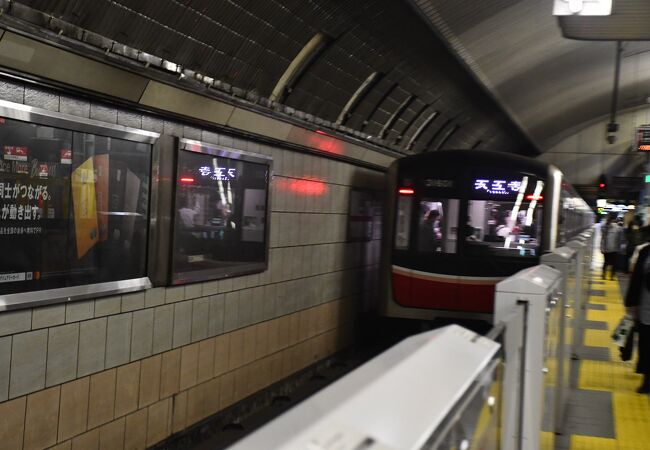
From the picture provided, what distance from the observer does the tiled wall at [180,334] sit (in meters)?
4.42

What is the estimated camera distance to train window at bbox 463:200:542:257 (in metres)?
10.1

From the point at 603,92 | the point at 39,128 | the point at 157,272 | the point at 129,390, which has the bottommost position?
the point at 129,390

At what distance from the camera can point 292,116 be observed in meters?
7.95

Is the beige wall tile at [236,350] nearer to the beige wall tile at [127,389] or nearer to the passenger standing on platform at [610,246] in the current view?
the beige wall tile at [127,389]

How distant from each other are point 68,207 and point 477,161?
6.75 metres

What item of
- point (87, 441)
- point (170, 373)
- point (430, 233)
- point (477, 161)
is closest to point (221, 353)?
point (170, 373)

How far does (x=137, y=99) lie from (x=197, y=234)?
1489 millimetres

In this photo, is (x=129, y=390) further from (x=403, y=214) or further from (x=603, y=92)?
(x=603, y=92)

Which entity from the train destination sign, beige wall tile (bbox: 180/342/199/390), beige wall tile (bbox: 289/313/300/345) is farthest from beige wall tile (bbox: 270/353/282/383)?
the train destination sign

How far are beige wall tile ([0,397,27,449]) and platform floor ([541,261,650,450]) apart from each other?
284 centimetres

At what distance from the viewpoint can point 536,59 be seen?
47.6 feet

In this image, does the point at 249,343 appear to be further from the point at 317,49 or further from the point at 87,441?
the point at 317,49

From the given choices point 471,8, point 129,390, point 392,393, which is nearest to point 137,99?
point 129,390

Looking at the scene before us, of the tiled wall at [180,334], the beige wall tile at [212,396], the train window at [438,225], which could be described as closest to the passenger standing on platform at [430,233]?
the train window at [438,225]
